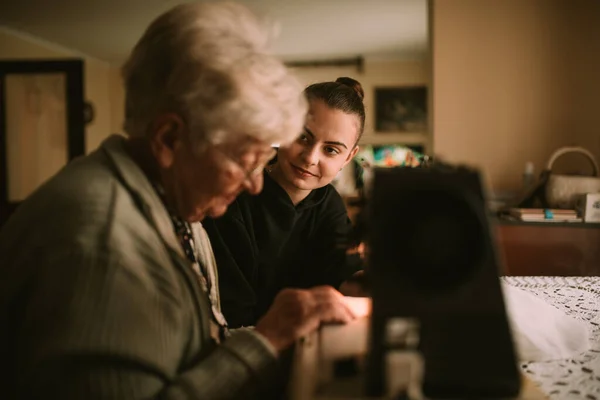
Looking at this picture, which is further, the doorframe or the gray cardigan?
the doorframe

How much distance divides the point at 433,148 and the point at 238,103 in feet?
9.24

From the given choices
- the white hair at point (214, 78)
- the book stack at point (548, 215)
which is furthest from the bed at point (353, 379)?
the book stack at point (548, 215)

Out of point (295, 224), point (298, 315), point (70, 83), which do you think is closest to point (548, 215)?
point (295, 224)

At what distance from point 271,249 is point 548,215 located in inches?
71.1

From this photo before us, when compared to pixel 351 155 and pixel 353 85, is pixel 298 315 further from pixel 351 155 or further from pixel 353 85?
pixel 353 85

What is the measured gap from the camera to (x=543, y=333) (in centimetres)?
91

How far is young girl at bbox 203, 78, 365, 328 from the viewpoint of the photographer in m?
1.43

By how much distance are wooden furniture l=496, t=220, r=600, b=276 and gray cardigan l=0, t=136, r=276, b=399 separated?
2239 millimetres

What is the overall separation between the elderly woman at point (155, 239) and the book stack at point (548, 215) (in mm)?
2055

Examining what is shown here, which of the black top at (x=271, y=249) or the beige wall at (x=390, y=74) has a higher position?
the beige wall at (x=390, y=74)

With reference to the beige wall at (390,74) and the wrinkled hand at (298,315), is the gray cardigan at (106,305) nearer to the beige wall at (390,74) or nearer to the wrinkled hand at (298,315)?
the wrinkled hand at (298,315)

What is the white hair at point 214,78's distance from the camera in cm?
76

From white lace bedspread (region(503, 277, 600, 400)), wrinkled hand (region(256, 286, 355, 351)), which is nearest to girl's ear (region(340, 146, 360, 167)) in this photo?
white lace bedspread (region(503, 277, 600, 400))

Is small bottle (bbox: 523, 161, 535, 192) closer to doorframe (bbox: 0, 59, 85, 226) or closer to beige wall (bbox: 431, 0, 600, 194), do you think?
beige wall (bbox: 431, 0, 600, 194)
